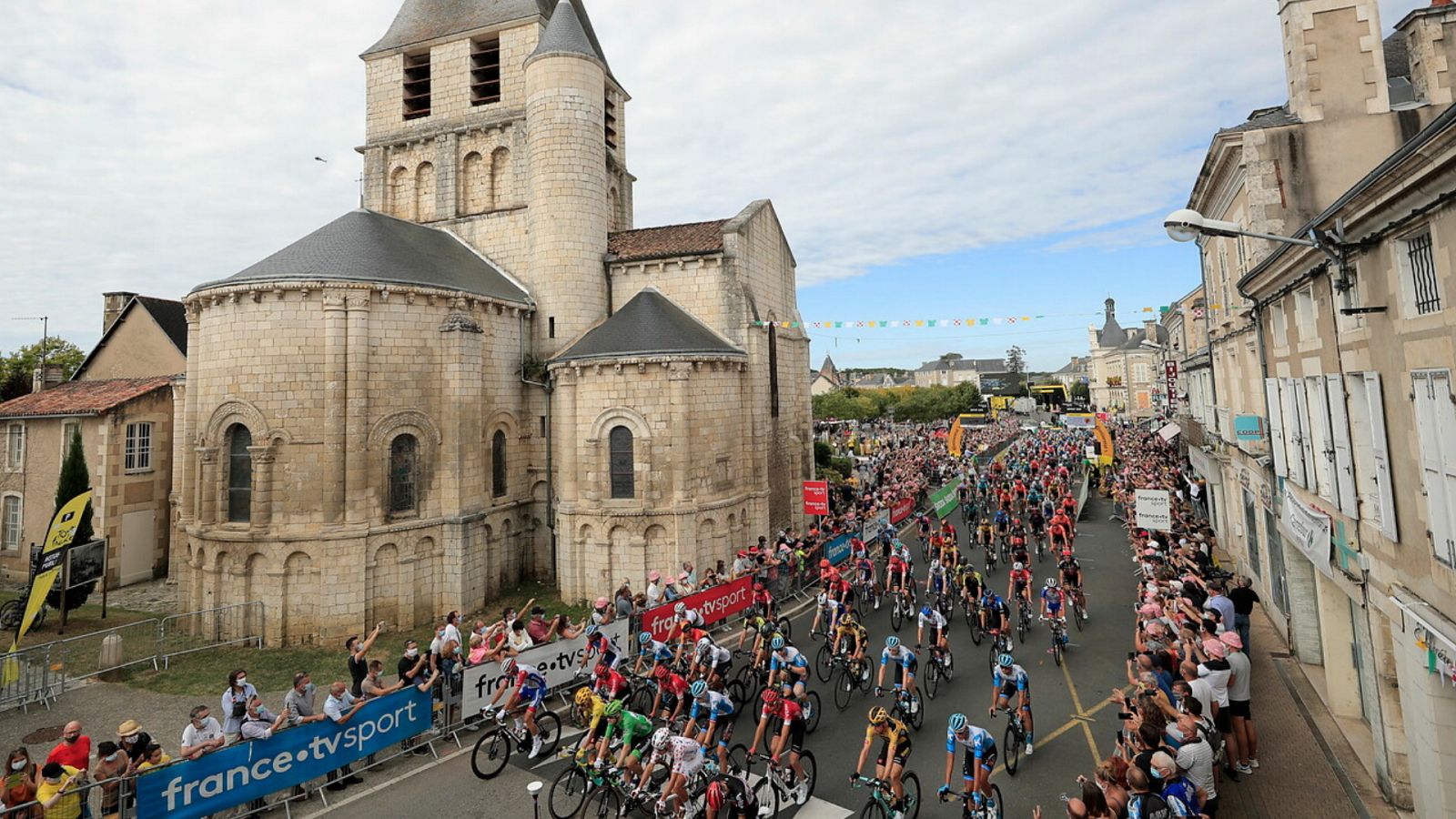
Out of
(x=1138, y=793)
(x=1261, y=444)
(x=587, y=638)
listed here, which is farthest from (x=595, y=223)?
(x=1138, y=793)

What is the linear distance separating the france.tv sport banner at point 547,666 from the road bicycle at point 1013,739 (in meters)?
6.71

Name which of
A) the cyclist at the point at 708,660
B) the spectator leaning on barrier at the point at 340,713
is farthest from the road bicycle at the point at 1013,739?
the spectator leaning on barrier at the point at 340,713

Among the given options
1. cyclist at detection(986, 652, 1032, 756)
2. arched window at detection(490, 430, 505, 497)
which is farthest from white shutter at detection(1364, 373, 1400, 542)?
arched window at detection(490, 430, 505, 497)

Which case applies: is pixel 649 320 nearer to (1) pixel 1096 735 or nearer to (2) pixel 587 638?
(2) pixel 587 638

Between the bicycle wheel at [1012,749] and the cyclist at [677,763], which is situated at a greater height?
the cyclist at [677,763]

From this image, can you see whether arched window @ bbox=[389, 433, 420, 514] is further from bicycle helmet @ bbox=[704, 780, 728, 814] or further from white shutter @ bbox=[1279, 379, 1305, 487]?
white shutter @ bbox=[1279, 379, 1305, 487]

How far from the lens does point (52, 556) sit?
50.3ft

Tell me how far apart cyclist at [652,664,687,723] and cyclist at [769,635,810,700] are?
136cm

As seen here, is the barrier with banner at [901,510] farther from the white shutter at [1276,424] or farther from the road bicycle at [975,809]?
the road bicycle at [975,809]

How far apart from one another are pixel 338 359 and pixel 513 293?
6.74 m

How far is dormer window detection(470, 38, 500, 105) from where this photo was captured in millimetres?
26094

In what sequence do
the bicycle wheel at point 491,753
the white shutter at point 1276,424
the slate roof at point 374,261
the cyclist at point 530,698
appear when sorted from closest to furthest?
the bicycle wheel at point 491,753 < the cyclist at point 530,698 < the white shutter at point 1276,424 < the slate roof at point 374,261

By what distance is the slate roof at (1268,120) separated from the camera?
12375 mm

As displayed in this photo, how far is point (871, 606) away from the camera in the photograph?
57.8 feet
